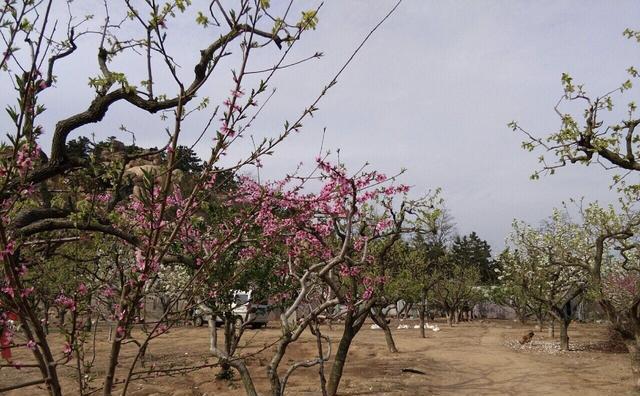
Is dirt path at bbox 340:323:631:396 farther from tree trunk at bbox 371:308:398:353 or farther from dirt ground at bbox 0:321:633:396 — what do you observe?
tree trunk at bbox 371:308:398:353

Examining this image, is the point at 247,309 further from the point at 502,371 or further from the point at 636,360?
the point at 636,360

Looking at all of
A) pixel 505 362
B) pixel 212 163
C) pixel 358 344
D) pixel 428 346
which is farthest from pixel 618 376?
pixel 212 163

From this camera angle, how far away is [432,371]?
47.1 ft

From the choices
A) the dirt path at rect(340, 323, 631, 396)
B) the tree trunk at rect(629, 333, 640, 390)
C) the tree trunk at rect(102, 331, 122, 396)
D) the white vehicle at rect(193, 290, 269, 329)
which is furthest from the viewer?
the tree trunk at rect(629, 333, 640, 390)

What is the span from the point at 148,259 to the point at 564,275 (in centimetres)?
2574

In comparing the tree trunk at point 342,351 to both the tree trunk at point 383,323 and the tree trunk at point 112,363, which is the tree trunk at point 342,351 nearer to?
the tree trunk at point 383,323

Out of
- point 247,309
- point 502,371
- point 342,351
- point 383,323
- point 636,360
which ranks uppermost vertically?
point 247,309

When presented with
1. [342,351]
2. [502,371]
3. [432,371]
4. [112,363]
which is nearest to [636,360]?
[502,371]

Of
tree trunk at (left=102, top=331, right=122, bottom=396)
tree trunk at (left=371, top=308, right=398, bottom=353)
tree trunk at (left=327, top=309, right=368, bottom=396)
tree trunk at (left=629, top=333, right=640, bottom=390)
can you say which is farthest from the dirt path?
tree trunk at (left=102, top=331, right=122, bottom=396)

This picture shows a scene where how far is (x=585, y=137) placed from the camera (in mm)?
7629

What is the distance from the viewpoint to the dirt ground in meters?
11.6

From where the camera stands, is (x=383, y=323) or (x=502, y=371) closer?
(x=502, y=371)

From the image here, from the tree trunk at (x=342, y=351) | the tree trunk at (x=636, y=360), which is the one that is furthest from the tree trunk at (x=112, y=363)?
the tree trunk at (x=636, y=360)

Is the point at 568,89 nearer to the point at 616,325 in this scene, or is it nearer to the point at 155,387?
the point at 616,325
